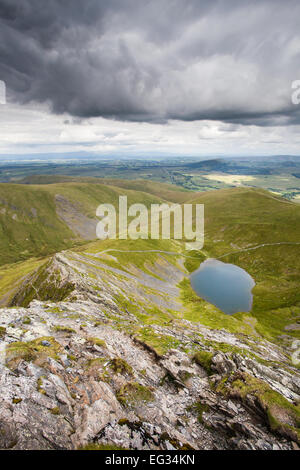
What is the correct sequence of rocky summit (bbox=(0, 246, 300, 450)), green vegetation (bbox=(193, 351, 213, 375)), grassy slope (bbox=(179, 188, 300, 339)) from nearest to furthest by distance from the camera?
rocky summit (bbox=(0, 246, 300, 450)), green vegetation (bbox=(193, 351, 213, 375)), grassy slope (bbox=(179, 188, 300, 339))

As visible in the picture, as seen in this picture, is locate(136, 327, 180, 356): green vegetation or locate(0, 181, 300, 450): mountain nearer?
locate(0, 181, 300, 450): mountain

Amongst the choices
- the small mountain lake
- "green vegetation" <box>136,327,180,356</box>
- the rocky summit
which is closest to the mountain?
the rocky summit

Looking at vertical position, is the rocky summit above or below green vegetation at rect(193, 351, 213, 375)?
above

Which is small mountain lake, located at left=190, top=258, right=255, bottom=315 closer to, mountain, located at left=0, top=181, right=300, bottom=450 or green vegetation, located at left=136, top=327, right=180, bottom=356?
mountain, located at left=0, top=181, right=300, bottom=450

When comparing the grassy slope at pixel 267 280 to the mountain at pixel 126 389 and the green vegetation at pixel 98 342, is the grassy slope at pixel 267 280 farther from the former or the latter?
the green vegetation at pixel 98 342

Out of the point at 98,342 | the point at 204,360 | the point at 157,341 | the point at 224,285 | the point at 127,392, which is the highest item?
the point at 98,342

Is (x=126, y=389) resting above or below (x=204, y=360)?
above

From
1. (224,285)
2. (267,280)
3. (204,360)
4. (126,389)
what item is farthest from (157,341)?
(267,280)

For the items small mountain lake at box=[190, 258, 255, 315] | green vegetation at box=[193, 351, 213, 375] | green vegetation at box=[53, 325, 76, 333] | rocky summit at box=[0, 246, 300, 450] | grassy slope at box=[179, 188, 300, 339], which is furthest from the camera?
small mountain lake at box=[190, 258, 255, 315]

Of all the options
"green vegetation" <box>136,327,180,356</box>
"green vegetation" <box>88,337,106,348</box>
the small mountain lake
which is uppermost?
"green vegetation" <box>88,337,106,348</box>

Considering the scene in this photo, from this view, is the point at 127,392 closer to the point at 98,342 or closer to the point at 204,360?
the point at 98,342
